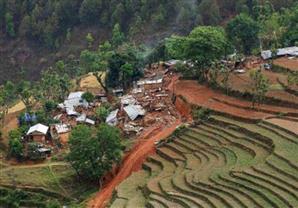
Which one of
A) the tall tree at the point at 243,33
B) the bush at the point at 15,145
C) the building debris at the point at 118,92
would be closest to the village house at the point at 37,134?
the bush at the point at 15,145

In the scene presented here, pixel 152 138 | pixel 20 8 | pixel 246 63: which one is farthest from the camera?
pixel 20 8

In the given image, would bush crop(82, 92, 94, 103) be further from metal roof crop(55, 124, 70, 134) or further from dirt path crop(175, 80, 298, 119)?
dirt path crop(175, 80, 298, 119)

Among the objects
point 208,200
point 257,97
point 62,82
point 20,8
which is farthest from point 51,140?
point 20,8

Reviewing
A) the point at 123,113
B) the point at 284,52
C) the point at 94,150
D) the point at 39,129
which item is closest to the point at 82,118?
the point at 123,113

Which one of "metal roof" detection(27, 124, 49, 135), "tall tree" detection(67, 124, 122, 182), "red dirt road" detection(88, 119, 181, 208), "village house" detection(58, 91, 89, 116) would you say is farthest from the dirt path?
"metal roof" detection(27, 124, 49, 135)

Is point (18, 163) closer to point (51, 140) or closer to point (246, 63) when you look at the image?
point (51, 140)

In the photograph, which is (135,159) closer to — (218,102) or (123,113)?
(123,113)
